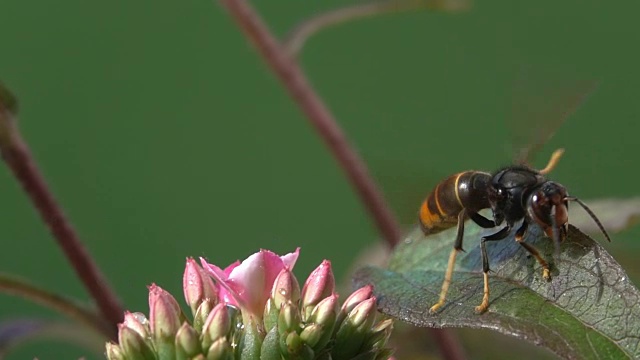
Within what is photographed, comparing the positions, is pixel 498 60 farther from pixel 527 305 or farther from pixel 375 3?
pixel 527 305

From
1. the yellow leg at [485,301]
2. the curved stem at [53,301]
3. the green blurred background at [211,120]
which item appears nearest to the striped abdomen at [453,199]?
the yellow leg at [485,301]

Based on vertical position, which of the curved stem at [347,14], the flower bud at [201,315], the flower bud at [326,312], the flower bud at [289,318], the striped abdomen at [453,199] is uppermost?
the curved stem at [347,14]

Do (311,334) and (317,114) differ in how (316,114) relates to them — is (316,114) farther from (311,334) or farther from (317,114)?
(311,334)

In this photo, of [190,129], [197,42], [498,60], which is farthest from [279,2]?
[498,60]

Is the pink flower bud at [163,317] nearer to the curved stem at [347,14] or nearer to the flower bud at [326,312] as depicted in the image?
the flower bud at [326,312]

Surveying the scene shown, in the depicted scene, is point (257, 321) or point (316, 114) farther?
point (316, 114)

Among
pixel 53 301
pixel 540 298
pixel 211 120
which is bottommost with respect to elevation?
pixel 540 298

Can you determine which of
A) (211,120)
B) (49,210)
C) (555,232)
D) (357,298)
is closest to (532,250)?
(555,232)

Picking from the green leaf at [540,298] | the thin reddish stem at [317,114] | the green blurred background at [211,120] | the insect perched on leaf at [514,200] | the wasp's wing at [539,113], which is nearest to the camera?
the green leaf at [540,298]
